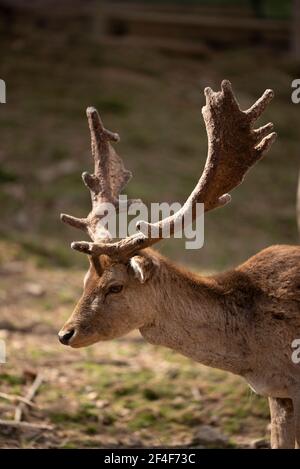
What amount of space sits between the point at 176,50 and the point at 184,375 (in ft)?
30.6

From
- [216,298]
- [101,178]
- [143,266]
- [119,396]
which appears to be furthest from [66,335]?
[119,396]

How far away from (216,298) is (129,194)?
20.6 ft

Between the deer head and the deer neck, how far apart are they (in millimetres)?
46

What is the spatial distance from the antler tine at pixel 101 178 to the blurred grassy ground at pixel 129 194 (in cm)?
142

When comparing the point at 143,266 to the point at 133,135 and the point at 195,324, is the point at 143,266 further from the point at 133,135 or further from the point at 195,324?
the point at 133,135

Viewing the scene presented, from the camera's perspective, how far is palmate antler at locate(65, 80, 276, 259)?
16.6ft

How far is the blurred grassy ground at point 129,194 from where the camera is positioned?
Answer: 6.67 meters

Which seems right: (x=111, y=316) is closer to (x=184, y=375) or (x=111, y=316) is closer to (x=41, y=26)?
(x=184, y=375)

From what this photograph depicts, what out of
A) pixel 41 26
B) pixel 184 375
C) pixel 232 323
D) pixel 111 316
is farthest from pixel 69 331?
pixel 41 26

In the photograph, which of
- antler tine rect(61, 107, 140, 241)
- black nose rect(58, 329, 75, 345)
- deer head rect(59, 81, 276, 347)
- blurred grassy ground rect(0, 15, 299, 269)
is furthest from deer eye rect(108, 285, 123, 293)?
blurred grassy ground rect(0, 15, 299, 269)

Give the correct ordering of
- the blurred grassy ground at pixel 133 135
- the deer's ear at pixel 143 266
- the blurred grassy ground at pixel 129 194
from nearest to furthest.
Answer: the deer's ear at pixel 143 266
the blurred grassy ground at pixel 129 194
the blurred grassy ground at pixel 133 135

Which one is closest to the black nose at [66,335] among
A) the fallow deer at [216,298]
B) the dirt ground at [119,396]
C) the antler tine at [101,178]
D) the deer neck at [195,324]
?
the fallow deer at [216,298]

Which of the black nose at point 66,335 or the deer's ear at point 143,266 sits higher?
the deer's ear at point 143,266

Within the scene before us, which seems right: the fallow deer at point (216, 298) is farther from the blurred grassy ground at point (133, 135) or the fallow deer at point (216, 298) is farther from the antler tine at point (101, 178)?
the blurred grassy ground at point (133, 135)
